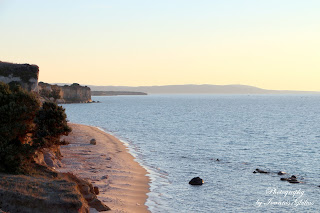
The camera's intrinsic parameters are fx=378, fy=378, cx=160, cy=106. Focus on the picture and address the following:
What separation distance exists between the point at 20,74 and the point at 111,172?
11.2m

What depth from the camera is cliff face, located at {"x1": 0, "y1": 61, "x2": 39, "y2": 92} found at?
2617 centimetres

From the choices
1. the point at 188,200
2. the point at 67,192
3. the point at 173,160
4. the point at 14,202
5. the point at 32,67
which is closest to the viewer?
the point at 14,202

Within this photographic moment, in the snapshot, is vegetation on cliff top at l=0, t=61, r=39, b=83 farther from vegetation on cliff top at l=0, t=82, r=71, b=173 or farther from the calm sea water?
the calm sea water

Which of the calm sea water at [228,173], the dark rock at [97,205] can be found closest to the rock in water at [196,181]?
the calm sea water at [228,173]

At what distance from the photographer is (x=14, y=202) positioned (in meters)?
16.8

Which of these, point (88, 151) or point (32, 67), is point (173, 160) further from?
point (32, 67)

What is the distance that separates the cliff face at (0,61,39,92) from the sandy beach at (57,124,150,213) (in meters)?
7.36

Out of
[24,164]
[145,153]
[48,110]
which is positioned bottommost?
[145,153]

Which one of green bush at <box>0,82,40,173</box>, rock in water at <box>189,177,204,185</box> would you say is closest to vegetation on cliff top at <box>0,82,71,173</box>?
green bush at <box>0,82,40,173</box>

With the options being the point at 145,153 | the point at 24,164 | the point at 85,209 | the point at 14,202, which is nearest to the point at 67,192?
the point at 85,209

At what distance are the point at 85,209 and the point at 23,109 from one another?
684 cm

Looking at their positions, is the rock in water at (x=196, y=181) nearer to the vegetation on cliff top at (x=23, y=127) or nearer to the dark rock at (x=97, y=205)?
the dark rock at (x=97, y=205)

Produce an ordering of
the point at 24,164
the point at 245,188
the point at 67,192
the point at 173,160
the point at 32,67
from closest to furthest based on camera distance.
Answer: the point at 67,192
the point at 24,164
the point at 32,67
the point at 245,188
the point at 173,160

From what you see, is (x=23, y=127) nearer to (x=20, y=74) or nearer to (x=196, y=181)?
(x=20, y=74)
